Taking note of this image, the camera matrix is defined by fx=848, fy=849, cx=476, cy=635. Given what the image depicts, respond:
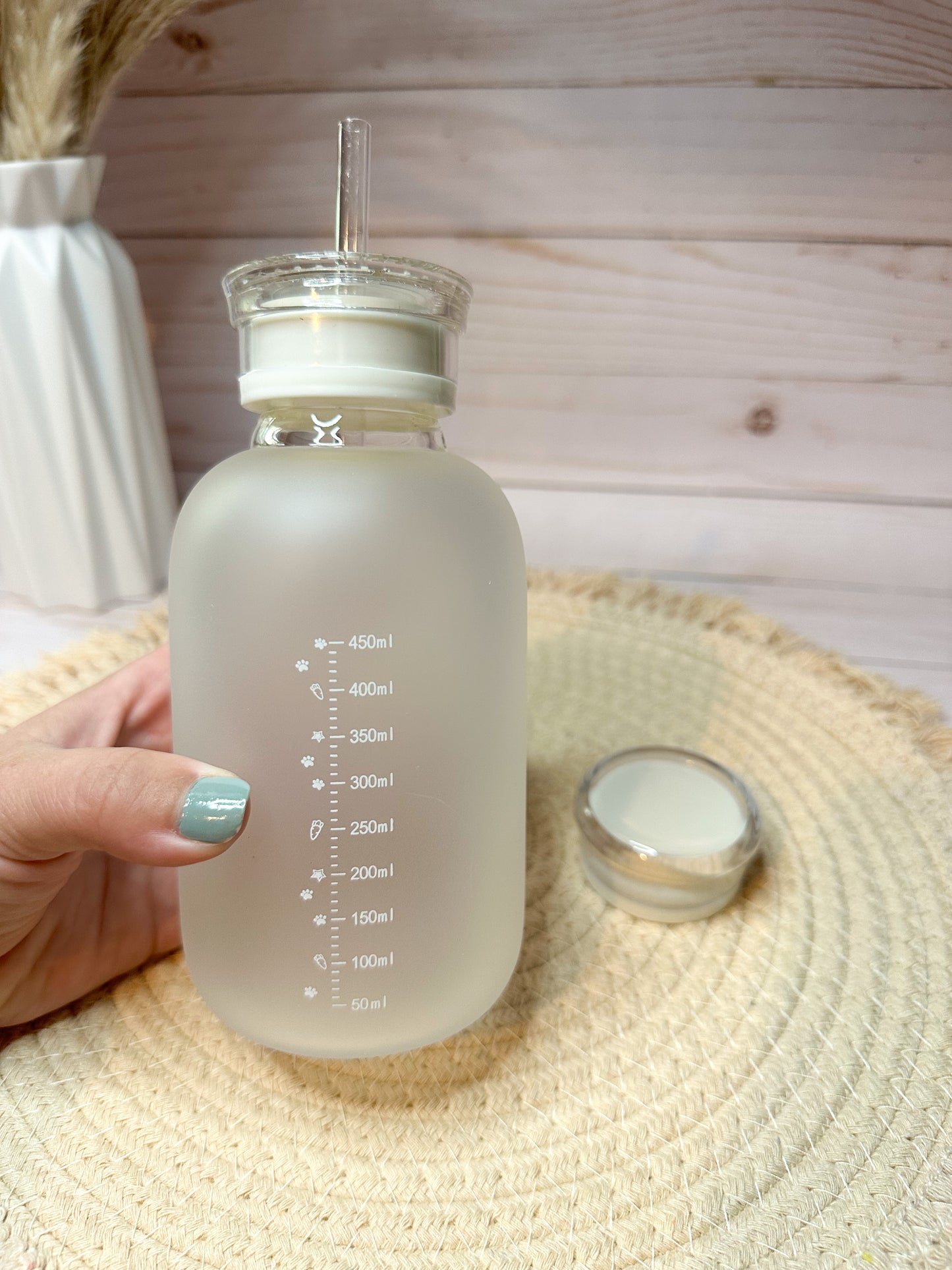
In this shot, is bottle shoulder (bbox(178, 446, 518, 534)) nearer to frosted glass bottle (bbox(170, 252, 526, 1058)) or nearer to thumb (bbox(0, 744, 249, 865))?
frosted glass bottle (bbox(170, 252, 526, 1058))

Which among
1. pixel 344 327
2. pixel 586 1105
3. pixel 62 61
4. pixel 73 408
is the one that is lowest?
pixel 586 1105

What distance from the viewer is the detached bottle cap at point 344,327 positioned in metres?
0.44

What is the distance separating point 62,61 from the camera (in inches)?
30.1

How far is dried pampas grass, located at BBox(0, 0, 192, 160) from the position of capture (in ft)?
2.46

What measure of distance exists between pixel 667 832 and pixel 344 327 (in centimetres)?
46

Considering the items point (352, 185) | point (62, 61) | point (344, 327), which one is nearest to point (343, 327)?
point (344, 327)

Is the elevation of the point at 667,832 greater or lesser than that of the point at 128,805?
lesser

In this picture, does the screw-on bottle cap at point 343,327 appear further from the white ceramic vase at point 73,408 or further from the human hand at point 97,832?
the white ceramic vase at point 73,408

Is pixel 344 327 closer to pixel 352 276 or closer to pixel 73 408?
pixel 352 276

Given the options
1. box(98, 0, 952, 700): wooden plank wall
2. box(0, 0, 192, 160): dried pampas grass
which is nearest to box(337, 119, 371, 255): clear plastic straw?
box(0, 0, 192, 160): dried pampas grass

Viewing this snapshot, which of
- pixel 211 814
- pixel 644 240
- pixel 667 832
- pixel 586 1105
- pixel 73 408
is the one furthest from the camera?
pixel 644 240

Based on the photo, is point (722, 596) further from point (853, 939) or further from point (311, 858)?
point (311, 858)

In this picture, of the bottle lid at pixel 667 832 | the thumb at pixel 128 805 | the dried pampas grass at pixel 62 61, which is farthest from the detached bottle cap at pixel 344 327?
the dried pampas grass at pixel 62 61

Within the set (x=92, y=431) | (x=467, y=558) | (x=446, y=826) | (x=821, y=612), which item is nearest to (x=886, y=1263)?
(x=446, y=826)
